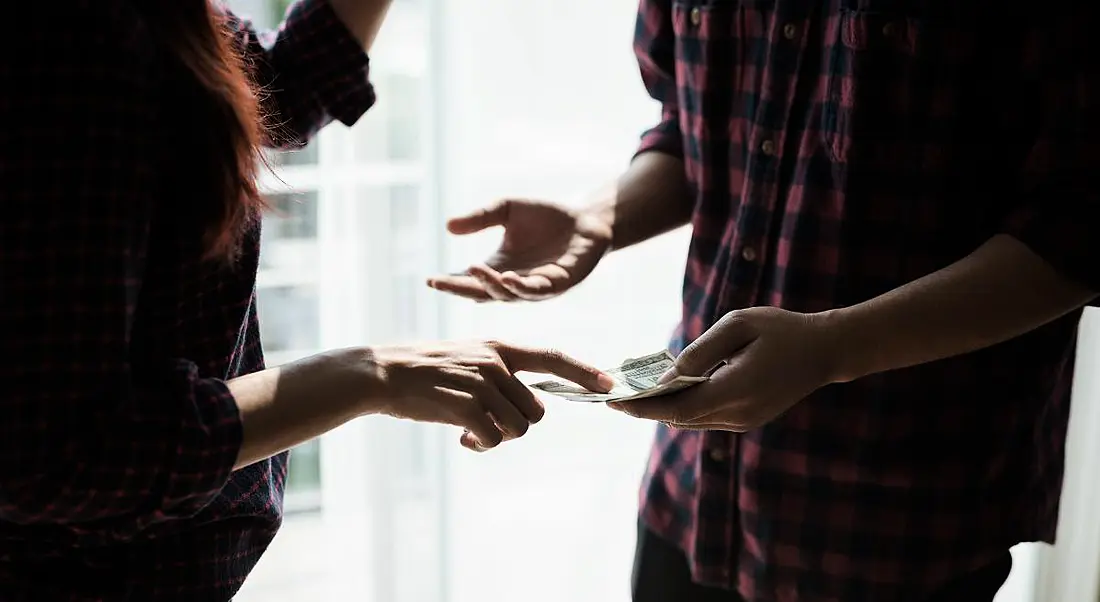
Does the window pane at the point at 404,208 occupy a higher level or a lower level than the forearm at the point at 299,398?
higher

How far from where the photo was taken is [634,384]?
3.84 ft

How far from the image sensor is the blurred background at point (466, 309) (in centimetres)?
188

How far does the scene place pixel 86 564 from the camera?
930 mm

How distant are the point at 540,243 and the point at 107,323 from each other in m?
0.68

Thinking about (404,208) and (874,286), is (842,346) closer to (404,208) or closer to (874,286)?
(874,286)

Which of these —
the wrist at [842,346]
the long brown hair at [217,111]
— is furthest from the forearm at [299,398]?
the wrist at [842,346]

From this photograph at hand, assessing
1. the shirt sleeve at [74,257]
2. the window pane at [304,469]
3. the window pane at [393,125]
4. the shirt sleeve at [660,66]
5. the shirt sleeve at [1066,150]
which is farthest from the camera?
the window pane at [304,469]

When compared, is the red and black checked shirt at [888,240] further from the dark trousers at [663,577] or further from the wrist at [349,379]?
the wrist at [349,379]

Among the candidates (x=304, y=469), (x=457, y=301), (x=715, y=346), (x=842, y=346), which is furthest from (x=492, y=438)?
(x=304, y=469)

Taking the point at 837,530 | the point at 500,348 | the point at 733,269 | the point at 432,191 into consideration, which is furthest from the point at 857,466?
the point at 432,191

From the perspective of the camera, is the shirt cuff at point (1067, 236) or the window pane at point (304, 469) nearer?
the shirt cuff at point (1067, 236)

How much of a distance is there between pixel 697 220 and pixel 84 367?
2.48 feet

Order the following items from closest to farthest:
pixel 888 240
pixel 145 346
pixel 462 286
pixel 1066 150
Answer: pixel 145 346
pixel 1066 150
pixel 888 240
pixel 462 286

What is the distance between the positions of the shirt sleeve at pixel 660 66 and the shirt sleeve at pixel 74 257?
721mm
